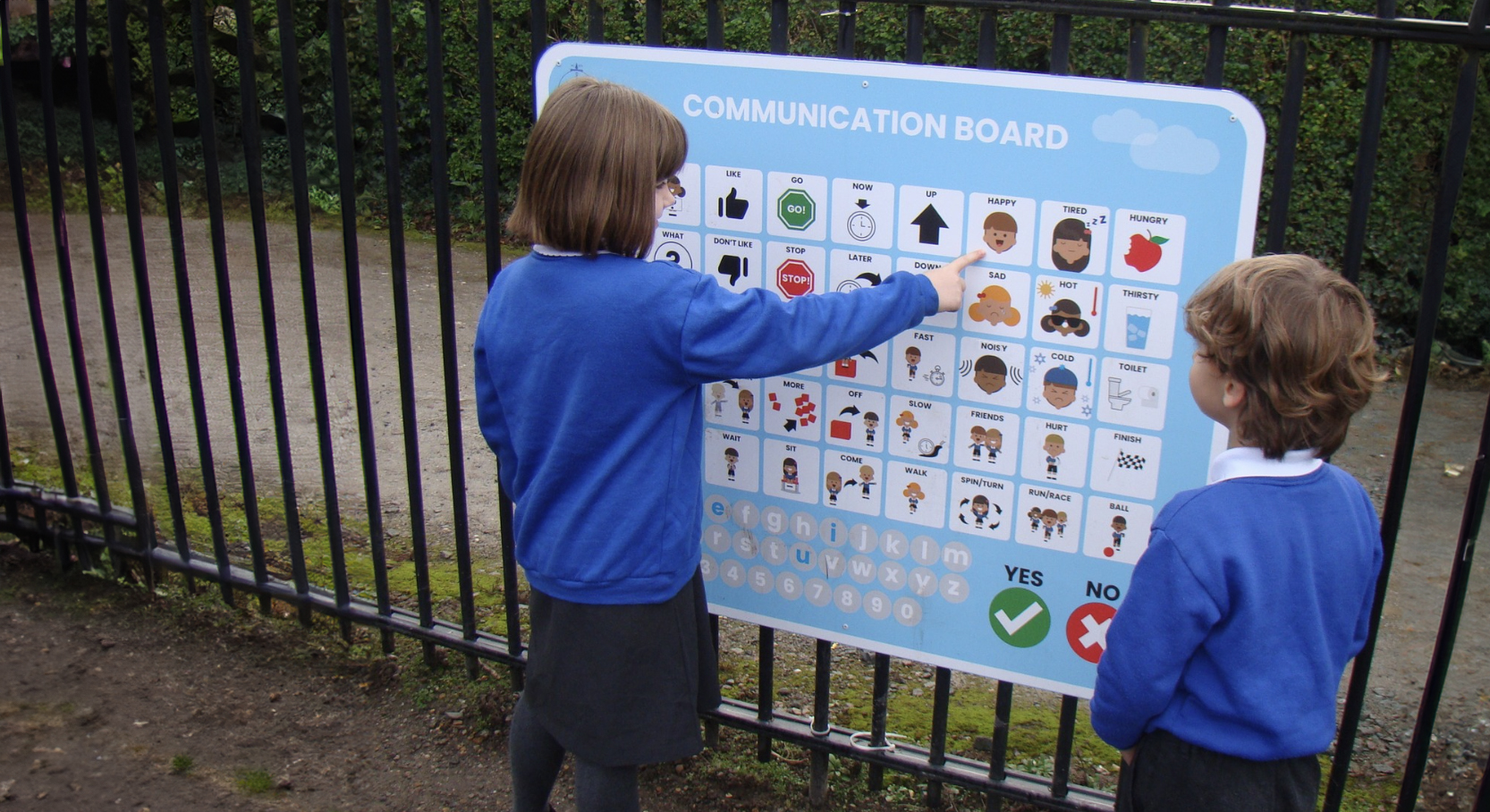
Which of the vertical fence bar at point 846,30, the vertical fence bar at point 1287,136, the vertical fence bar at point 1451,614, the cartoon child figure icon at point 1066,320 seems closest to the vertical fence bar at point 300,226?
the vertical fence bar at point 846,30

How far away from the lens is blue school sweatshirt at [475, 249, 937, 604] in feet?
6.44

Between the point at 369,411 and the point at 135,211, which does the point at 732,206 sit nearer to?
the point at 369,411

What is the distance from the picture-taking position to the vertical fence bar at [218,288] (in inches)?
112

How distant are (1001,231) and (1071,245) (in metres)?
0.12

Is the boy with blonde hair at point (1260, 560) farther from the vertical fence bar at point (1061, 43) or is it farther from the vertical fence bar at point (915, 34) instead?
the vertical fence bar at point (915, 34)

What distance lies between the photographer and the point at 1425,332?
2020mm

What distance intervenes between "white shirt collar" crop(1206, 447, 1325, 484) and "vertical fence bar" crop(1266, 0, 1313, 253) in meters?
0.42

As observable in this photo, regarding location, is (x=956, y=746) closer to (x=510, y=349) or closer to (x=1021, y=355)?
(x=1021, y=355)

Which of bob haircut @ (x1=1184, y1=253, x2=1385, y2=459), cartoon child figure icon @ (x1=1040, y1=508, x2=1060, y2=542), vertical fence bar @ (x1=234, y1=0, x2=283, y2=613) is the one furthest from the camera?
vertical fence bar @ (x1=234, y1=0, x2=283, y2=613)

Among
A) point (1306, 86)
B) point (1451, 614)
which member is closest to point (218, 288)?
point (1451, 614)

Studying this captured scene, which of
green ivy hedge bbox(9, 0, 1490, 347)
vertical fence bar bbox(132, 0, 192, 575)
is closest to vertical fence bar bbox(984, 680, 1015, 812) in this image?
vertical fence bar bbox(132, 0, 192, 575)

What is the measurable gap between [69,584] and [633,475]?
237cm

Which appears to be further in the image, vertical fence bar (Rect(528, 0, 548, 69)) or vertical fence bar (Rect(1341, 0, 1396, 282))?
vertical fence bar (Rect(528, 0, 548, 69))

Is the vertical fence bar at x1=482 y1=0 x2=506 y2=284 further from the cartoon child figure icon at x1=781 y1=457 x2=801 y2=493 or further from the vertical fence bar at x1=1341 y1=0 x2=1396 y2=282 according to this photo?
the vertical fence bar at x1=1341 y1=0 x2=1396 y2=282
